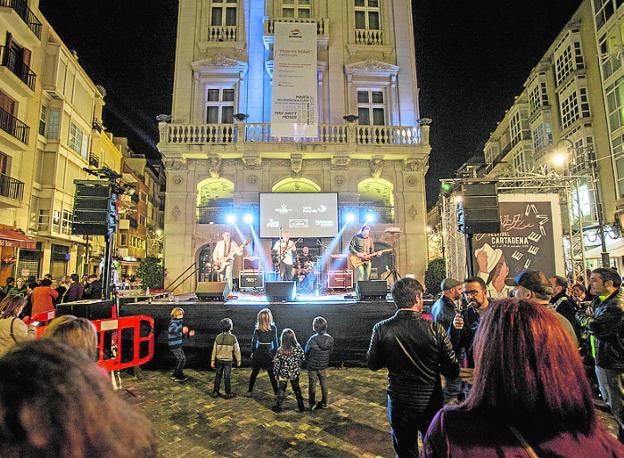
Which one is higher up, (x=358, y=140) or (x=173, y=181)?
(x=358, y=140)

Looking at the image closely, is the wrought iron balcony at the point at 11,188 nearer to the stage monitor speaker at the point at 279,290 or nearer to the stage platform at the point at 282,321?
the stage platform at the point at 282,321

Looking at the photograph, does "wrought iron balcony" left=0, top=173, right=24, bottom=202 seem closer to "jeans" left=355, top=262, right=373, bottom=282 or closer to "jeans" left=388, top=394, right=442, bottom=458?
"jeans" left=355, top=262, right=373, bottom=282

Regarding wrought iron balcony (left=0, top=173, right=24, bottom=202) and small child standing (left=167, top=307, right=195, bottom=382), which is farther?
wrought iron balcony (left=0, top=173, right=24, bottom=202)

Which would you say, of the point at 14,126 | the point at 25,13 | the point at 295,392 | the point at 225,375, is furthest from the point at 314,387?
the point at 25,13

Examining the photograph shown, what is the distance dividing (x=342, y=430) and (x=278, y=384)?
137 cm

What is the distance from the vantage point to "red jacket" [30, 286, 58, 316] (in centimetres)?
887

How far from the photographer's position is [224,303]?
27.0 feet

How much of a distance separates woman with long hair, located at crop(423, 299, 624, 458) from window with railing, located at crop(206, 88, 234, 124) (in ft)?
61.2

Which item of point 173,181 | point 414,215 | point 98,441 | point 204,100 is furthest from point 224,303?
point 204,100

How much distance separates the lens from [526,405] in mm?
1184

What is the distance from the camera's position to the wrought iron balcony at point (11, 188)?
1764 centimetres

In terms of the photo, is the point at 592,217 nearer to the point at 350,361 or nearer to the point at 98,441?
the point at 350,361

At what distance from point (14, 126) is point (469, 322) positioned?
80.6 feet

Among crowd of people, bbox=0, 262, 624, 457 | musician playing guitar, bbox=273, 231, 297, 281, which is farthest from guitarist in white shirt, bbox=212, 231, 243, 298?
crowd of people, bbox=0, 262, 624, 457
